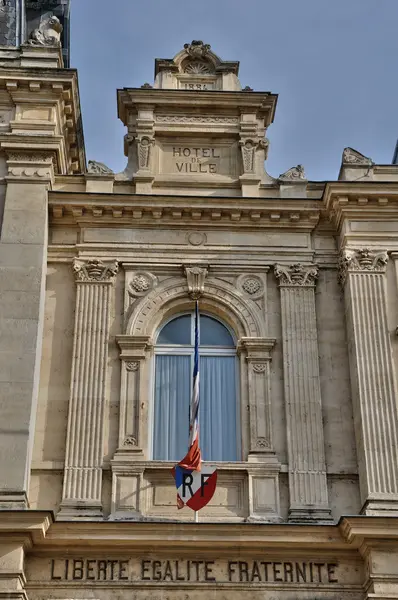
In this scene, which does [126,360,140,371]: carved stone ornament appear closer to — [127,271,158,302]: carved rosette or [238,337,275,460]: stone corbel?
[127,271,158,302]: carved rosette

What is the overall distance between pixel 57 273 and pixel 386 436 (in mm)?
6845

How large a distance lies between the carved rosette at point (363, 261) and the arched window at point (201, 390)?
258cm

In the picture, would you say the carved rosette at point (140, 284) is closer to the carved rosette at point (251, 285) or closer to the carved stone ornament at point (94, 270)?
the carved stone ornament at point (94, 270)

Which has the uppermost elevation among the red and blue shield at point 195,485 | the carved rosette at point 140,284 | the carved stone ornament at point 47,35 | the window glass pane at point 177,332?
the carved stone ornament at point 47,35

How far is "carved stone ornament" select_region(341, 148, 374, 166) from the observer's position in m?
19.8

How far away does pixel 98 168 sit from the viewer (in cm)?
1991

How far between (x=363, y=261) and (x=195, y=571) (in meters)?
6.63

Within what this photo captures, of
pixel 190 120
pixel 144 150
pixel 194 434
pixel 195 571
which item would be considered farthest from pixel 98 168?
pixel 195 571

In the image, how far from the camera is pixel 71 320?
18344mm

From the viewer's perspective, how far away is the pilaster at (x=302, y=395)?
1667cm

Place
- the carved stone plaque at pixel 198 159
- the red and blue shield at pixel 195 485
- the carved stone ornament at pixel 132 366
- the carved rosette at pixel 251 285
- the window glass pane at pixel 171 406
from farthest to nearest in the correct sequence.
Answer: the carved stone plaque at pixel 198 159 < the carved rosette at pixel 251 285 < the carved stone ornament at pixel 132 366 < the window glass pane at pixel 171 406 < the red and blue shield at pixel 195 485

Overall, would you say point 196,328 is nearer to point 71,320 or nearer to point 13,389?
point 71,320

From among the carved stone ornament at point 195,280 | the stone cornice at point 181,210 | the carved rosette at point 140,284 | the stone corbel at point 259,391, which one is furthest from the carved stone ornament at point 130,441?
the stone cornice at point 181,210

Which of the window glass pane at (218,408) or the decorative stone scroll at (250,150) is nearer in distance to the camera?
the window glass pane at (218,408)
